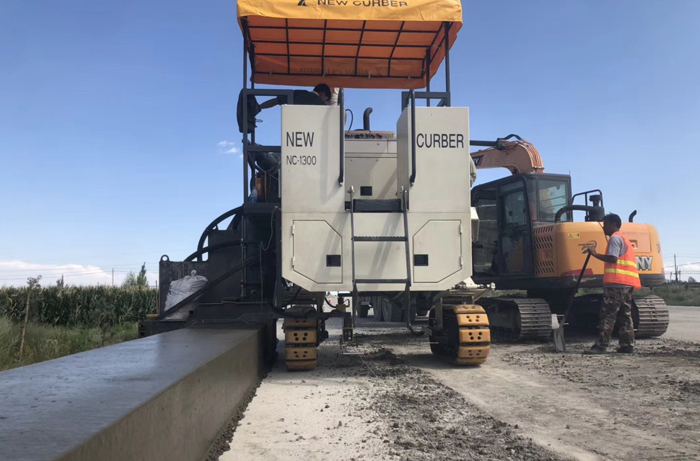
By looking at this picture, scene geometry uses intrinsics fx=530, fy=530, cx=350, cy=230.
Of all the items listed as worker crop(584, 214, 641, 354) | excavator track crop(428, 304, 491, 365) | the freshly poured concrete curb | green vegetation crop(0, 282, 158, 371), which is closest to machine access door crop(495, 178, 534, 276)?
worker crop(584, 214, 641, 354)

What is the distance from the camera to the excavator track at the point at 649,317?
10.3m

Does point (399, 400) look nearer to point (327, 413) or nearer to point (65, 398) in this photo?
point (327, 413)

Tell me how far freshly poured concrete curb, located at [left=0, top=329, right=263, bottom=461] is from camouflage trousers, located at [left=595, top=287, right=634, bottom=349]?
6420 mm

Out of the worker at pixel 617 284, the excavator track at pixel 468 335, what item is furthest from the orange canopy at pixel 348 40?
the worker at pixel 617 284

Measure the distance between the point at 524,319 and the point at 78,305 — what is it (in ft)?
46.6

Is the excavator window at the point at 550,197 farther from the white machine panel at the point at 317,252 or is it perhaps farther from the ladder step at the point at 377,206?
the white machine panel at the point at 317,252

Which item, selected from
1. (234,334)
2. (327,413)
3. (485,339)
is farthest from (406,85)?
(327,413)

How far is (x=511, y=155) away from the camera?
1227 cm

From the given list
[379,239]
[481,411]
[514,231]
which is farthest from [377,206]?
[514,231]

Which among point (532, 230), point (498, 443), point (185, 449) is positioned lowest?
point (498, 443)

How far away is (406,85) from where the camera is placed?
9.96m

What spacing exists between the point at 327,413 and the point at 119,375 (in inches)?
91.7

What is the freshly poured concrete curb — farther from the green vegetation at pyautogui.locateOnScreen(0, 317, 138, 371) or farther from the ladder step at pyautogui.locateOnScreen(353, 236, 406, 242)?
the green vegetation at pyautogui.locateOnScreen(0, 317, 138, 371)

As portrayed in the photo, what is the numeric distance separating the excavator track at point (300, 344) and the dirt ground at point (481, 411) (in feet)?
0.60
